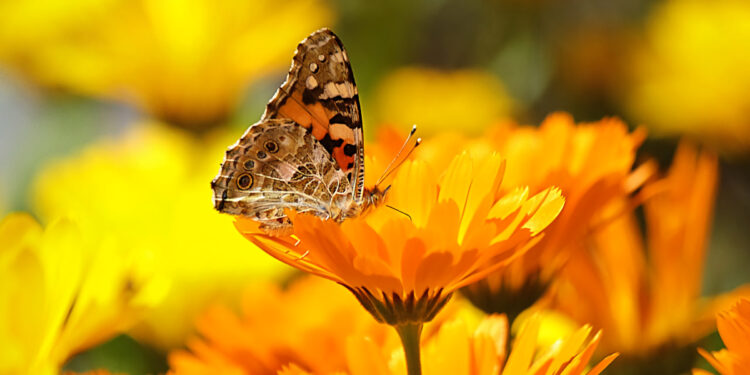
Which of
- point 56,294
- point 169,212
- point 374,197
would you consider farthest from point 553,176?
point 169,212

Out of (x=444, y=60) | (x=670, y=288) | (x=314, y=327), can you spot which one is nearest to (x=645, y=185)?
(x=670, y=288)

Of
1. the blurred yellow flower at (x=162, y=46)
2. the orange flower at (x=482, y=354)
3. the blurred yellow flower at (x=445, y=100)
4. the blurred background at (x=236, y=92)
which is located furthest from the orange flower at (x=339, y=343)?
the blurred yellow flower at (x=445, y=100)

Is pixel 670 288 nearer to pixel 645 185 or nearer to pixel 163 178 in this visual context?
pixel 645 185

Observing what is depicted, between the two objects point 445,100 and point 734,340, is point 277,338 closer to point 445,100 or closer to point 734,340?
point 734,340

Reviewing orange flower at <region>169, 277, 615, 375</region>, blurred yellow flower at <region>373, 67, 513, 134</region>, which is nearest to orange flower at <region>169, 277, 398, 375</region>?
orange flower at <region>169, 277, 615, 375</region>

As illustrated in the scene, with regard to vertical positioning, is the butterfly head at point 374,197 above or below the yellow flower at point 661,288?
above

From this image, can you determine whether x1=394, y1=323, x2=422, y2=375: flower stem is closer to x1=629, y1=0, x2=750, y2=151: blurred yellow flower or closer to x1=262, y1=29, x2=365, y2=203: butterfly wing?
x1=262, y1=29, x2=365, y2=203: butterfly wing

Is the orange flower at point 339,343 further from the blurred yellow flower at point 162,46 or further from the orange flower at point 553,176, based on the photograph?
the blurred yellow flower at point 162,46
